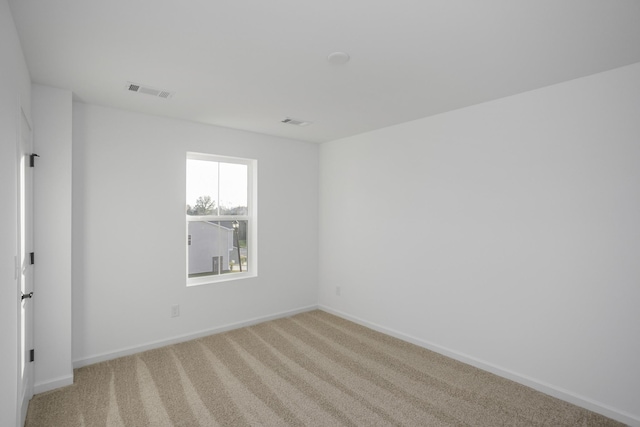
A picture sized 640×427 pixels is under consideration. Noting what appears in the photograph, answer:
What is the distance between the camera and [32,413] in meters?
2.42

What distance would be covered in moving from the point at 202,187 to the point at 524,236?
11.3 ft

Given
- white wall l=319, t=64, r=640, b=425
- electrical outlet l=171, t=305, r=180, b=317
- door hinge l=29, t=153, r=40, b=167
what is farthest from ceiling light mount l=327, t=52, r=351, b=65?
electrical outlet l=171, t=305, r=180, b=317

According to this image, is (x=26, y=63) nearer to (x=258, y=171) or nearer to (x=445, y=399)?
(x=258, y=171)

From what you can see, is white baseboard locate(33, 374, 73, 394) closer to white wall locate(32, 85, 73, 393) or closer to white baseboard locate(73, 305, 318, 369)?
white wall locate(32, 85, 73, 393)

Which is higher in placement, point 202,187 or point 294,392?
point 202,187

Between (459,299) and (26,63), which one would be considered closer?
(26,63)

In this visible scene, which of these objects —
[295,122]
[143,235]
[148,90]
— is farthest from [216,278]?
[148,90]

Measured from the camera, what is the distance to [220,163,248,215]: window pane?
4238 millimetres

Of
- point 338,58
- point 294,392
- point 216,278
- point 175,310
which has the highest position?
point 338,58

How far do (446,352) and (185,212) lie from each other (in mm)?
3179

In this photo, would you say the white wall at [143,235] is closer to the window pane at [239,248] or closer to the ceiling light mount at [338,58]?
the window pane at [239,248]

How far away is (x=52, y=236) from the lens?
279 cm

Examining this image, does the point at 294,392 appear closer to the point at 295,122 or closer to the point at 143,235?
the point at 143,235

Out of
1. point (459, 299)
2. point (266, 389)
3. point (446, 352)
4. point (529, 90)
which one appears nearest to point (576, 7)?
point (529, 90)
